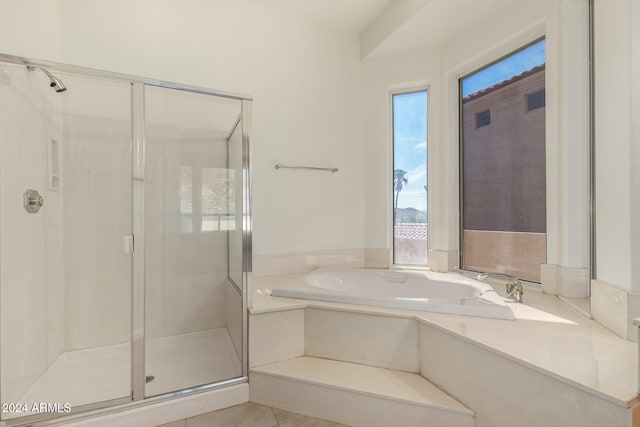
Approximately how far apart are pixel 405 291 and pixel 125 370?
184 cm

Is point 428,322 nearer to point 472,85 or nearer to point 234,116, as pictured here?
point 234,116

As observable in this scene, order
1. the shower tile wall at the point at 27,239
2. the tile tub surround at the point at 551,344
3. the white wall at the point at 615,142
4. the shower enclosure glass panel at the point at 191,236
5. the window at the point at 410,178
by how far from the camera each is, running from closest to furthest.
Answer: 1. the tile tub surround at the point at 551,344
2. the white wall at the point at 615,142
3. the shower tile wall at the point at 27,239
4. the shower enclosure glass panel at the point at 191,236
5. the window at the point at 410,178

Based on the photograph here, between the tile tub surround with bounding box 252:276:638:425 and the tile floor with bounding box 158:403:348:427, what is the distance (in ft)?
1.23

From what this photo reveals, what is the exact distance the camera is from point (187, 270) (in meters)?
2.10

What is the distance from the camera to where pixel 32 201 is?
163 cm

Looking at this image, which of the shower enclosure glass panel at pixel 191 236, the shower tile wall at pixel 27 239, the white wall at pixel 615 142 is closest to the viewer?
the white wall at pixel 615 142

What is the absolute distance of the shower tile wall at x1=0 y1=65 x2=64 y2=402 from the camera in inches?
57.2

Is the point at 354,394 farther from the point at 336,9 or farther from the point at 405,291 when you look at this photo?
the point at 336,9

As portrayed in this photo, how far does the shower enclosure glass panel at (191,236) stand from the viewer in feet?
5.79

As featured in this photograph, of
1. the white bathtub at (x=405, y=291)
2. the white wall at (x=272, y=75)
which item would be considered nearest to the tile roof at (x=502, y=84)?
the white wall at (x=272, y=75)

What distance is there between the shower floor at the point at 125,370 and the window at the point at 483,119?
7.89ft

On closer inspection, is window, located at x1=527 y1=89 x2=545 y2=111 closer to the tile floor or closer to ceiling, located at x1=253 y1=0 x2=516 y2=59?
ceiling, located at x1=253 y1=0 x2=516 y2=59

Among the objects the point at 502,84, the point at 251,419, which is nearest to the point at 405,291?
the point at 251,419

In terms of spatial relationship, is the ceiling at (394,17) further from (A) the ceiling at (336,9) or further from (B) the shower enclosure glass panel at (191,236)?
(B) the shower enclosure glass panel at (191,236)
